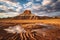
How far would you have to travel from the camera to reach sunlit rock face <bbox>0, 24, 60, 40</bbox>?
614 cm

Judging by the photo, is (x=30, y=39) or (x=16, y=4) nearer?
(x=30, y=39)

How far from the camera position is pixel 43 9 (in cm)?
650

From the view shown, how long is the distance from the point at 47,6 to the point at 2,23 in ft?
6.67

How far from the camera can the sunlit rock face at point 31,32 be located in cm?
614

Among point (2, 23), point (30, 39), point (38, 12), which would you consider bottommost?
point (30, 39)

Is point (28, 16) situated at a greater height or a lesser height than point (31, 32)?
greater

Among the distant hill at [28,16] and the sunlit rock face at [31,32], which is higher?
the distant hill at [28,16]

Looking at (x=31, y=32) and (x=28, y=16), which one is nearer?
(x=31, y=32)

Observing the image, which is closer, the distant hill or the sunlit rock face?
the sunlit rock face

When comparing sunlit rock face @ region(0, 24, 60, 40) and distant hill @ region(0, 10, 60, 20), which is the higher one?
distant hill @ region(0, 10, 60, 20)

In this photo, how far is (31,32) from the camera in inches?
247

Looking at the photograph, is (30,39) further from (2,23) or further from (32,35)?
(2,23)

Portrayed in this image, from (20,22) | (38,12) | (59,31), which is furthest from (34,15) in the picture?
(59,31)

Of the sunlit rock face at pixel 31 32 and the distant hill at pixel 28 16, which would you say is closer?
the sunlit rock face at pixel 31 32
